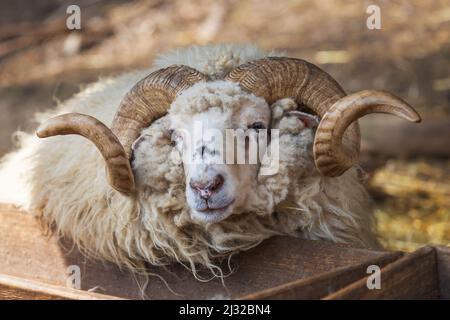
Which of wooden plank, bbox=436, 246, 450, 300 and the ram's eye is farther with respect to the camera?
the ram's eye

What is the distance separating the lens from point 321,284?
2791 millimetres

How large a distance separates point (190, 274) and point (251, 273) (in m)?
0.30

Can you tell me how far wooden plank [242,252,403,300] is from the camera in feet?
8.53

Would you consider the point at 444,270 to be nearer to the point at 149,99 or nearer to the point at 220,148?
the point at 220,148

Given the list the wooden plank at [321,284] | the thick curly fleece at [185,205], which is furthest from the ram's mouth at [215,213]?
the wooden plank at [321,284]

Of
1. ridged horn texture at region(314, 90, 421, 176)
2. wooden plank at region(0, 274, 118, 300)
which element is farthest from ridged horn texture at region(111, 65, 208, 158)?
wooden plank at region(0, 274, 118, 300)

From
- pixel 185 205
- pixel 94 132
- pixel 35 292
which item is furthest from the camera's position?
pixel 185 205

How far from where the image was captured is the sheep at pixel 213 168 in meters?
3.43

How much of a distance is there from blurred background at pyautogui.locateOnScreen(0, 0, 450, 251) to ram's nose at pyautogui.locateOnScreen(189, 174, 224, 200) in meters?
3.18

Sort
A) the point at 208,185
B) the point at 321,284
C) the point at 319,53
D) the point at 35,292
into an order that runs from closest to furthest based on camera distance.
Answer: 1. the point at 321,284
2. the point at 35,292
3. the point at 208,185
4. the point at 319,53

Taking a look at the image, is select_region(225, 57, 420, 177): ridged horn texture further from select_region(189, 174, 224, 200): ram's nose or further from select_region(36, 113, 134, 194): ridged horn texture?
select_region(36, 113, 134, 194): ridged horn texture

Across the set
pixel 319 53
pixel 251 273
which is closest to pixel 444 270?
pixel 251 273
